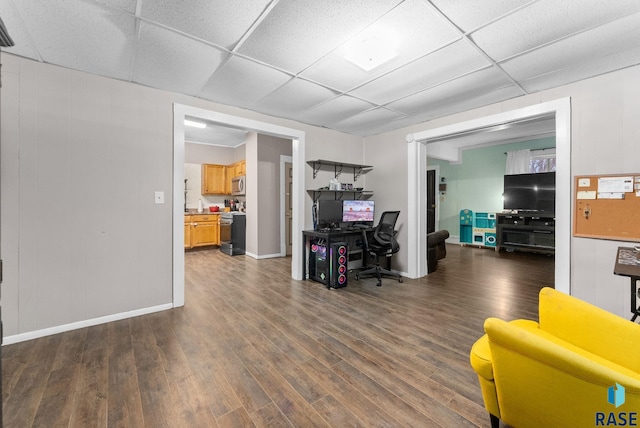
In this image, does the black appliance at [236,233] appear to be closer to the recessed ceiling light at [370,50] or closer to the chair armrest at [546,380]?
the recessed ceiling light at [370,50]

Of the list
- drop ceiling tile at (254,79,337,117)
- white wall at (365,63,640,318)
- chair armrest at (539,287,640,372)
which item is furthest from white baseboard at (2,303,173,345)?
white wall at (365,63,640,318)

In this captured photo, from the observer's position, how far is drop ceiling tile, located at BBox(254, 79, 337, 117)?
298cm

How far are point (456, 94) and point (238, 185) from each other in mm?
5158

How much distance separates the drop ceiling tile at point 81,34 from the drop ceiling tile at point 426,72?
2.16m

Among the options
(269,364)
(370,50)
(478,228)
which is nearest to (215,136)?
(370,50)

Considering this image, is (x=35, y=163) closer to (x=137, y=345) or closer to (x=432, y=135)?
(x=137, y=345)

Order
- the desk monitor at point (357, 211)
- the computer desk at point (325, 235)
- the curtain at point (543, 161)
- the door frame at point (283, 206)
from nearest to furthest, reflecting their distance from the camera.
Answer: the computer desk at point (325, 235)
the desk monitor at point (357, 211)
the door frame at point (283, 206)
the curtain at point (543, 161)

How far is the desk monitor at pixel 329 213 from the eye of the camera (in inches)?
165

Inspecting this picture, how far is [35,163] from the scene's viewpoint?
241 centimetres

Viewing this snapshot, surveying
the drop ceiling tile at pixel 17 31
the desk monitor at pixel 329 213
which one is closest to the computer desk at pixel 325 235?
the desk monitor at pixel 329 213

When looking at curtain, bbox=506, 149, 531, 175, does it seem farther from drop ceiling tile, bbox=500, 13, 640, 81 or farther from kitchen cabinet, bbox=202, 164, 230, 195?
kitchen cabinet, bbox=202, 164, 230, 195

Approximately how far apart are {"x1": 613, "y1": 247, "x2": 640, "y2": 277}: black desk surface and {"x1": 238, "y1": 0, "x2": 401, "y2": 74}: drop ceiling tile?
2.21 m

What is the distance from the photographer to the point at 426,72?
8.68 ft

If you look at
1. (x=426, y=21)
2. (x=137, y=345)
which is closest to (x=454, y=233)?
(x=426, y=21)
